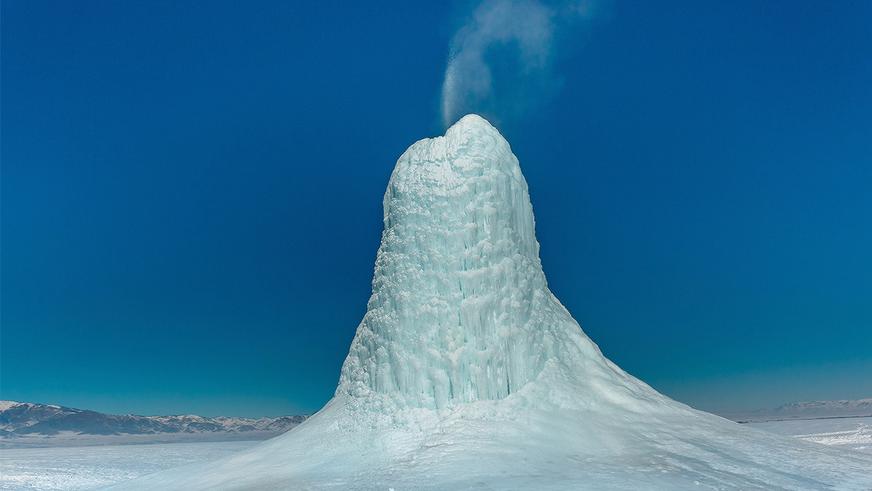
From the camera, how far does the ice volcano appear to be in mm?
18234

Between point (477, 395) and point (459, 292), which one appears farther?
point (459, 292)

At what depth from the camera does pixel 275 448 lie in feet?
78.2

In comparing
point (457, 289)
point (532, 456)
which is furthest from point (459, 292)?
point (532, 456)

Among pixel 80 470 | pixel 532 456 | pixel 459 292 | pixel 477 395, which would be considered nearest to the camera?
pixel 532 456

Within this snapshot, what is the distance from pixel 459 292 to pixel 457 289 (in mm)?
140

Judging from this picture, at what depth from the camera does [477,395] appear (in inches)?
856

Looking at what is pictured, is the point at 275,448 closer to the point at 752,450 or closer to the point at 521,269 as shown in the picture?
the point at 521,269

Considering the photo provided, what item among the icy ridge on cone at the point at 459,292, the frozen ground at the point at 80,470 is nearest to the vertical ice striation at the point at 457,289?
the icy ridge on cone at the point at 459,292

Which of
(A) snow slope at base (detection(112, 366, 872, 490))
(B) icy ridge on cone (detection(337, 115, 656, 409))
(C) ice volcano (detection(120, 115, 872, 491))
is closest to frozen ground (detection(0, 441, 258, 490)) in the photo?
(C) ice volcano (detection(120, 115, 872, 491))

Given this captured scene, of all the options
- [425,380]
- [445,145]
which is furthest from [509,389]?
[445,145]

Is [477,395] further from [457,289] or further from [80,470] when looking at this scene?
[80,470]

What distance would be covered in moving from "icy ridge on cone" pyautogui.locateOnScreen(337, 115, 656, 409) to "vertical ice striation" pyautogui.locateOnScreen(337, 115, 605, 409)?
0.13 ft

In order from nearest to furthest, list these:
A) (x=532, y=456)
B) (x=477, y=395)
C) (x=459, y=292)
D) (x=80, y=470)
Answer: (x=532, y=456)
(x=477, y=395)
(x=459, y=292)
(x=80, y=470)

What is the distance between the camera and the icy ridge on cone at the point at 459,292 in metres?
22.2
